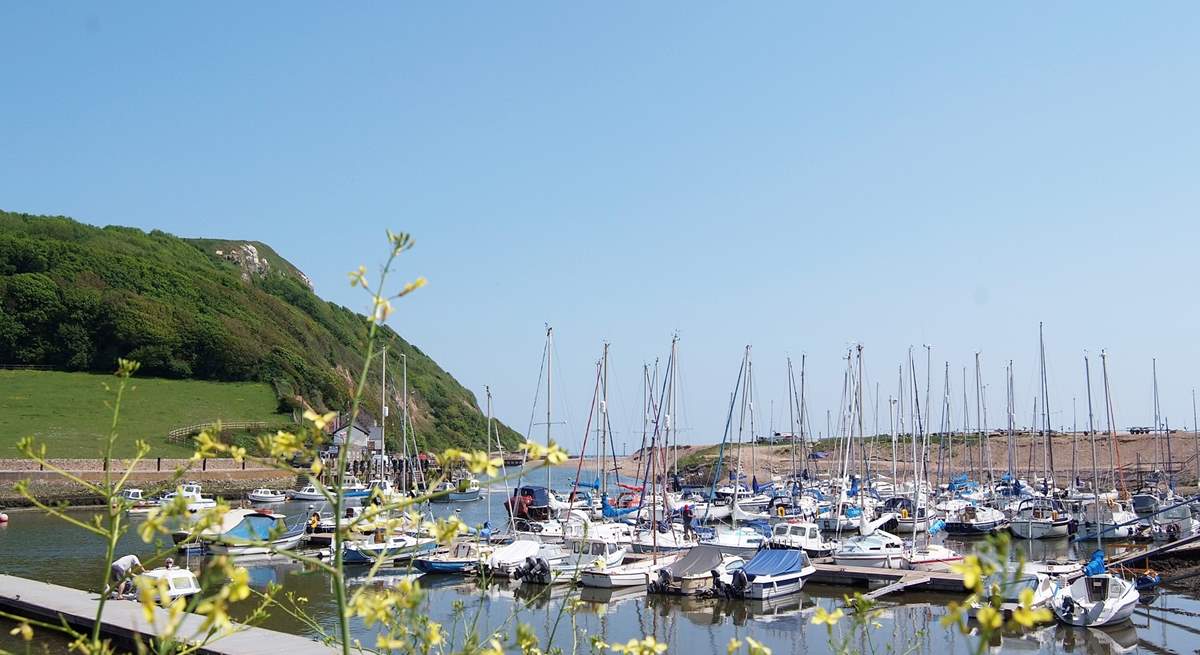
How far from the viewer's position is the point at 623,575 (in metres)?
32.2

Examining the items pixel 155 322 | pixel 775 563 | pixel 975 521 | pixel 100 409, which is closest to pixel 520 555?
pixel 775 563

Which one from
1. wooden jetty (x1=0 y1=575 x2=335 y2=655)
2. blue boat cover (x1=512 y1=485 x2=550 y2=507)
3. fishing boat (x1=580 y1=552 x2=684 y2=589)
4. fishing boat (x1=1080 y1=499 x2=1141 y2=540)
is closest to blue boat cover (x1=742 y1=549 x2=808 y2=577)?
fishing boat (x1=580 y1=552 x2=684 y2=589)

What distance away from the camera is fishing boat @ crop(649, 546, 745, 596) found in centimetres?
3136

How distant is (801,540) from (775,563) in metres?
6.77

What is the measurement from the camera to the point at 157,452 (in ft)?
257

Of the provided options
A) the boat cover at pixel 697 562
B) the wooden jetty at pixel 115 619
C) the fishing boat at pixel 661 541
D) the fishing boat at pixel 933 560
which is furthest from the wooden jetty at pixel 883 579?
the wooden jetty at pixel 115 619

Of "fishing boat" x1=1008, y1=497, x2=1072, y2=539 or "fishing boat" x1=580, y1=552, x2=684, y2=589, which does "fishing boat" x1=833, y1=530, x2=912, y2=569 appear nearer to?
"fishing boat" x1=580, y1=552, x2=684, y2=589

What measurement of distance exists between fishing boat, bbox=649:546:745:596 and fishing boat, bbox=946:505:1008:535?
20.6 meters

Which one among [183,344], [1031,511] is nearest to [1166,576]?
[1031,511]

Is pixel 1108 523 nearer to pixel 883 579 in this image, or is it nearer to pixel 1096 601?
pixel 883 579

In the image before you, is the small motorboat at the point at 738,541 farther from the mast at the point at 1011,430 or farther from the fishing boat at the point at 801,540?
the mast at the point at 1011,430

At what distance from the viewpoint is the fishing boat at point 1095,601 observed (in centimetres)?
2638

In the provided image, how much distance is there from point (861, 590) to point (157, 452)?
62558 mm

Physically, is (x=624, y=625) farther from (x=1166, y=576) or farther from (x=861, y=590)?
(x=1166, y=576)
